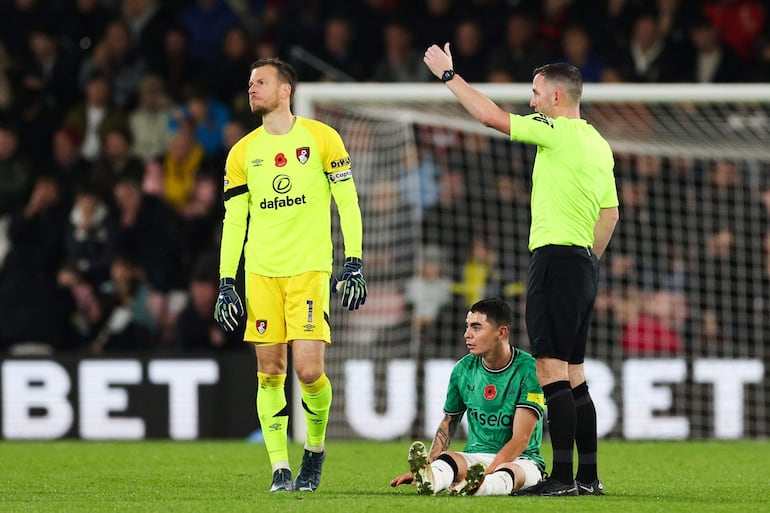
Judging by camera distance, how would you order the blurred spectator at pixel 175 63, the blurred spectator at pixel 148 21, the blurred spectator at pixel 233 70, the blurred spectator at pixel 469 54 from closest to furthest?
1. the blurred spectator at pixel 469 54
2. the blurred spectator at pixel 233 70
3. the blurred spectator at pixel 175 63
4. the blurred spectator at pixel 148 21

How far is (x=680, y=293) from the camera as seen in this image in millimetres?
12336

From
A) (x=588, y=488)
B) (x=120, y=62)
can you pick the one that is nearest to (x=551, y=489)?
(x=588, y=488)

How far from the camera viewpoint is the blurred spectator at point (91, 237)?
43.6 feet

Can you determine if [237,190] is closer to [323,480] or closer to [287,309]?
[287,309]

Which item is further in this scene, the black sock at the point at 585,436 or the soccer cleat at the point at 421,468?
the black sock at the point at 585,436

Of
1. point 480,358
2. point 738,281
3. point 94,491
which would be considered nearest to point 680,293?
point 738,281

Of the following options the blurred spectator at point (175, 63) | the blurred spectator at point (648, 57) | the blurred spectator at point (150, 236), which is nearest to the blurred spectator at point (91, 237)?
the blurred spectator at point (150, 236)

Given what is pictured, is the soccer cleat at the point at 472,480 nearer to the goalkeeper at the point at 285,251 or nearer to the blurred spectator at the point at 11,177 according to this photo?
the goalkeeper at the point at 285,251

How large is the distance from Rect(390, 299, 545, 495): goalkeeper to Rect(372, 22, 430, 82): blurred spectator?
23.2 feet

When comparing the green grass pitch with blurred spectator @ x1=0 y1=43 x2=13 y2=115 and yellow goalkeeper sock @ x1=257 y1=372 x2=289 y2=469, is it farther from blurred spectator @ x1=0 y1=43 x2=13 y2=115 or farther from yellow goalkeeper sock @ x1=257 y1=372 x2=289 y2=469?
blurred spectator @ x1=0 y1=43 x2=13 y2=115

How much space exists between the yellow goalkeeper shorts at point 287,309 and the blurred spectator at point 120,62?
27.0 ft

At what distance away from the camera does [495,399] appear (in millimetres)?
7078

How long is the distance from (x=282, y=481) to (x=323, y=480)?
37.5 inches

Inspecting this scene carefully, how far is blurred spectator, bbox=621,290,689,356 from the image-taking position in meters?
11.9
